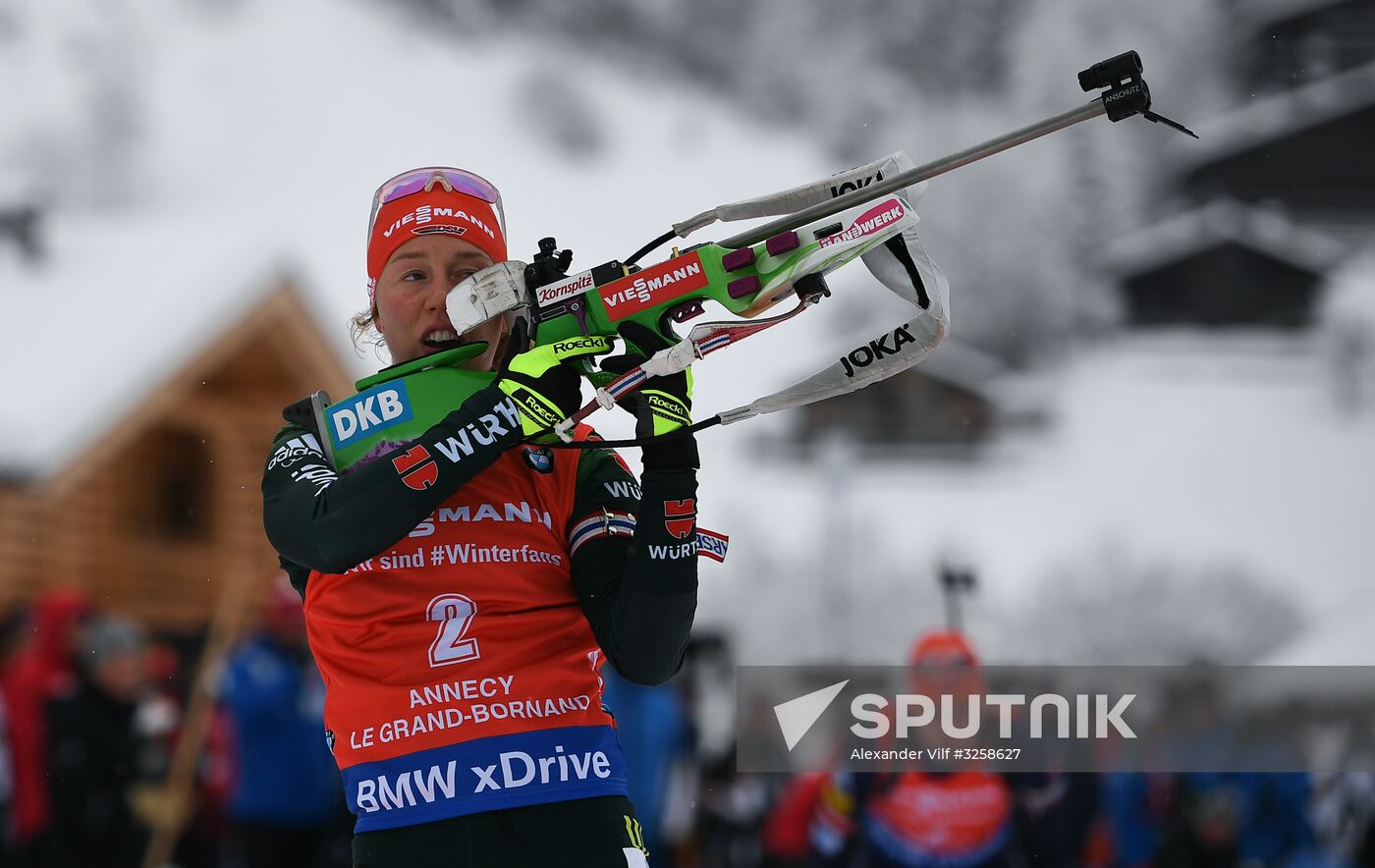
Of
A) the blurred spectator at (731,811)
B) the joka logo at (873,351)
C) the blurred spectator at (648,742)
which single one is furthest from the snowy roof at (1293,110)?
the joka logo at (873,351)

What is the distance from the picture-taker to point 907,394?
10664 millimetres

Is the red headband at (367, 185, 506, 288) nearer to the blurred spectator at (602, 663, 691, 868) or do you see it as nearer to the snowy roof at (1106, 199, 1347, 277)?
the blurred spectator at (602, 663, 691, 868)

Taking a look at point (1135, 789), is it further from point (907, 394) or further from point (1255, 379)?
point (1255, 379)

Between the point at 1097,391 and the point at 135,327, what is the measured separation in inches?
271

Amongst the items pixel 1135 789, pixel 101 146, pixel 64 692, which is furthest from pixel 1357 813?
pixel 101 146

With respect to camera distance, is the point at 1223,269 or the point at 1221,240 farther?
the point at 1223,269

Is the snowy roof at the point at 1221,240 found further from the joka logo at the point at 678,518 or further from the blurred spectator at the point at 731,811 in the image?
the joka logo at the point at 678,518

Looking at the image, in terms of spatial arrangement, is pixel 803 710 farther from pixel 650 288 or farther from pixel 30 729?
pixel 650 288

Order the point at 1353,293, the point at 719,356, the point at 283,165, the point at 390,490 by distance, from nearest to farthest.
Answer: the point at 390,490 < the point at 719,356 < the point at 283,165 < the point at 1353,293

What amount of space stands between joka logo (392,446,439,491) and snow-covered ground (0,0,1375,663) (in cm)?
400

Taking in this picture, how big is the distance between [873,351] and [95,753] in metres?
4.76

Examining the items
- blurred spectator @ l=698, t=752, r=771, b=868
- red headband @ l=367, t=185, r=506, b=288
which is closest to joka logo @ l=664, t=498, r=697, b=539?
red headband @ l=367, t=185, r=506, b=288

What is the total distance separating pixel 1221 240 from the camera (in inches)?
440

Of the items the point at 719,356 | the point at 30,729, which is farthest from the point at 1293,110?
the point at 30,729
